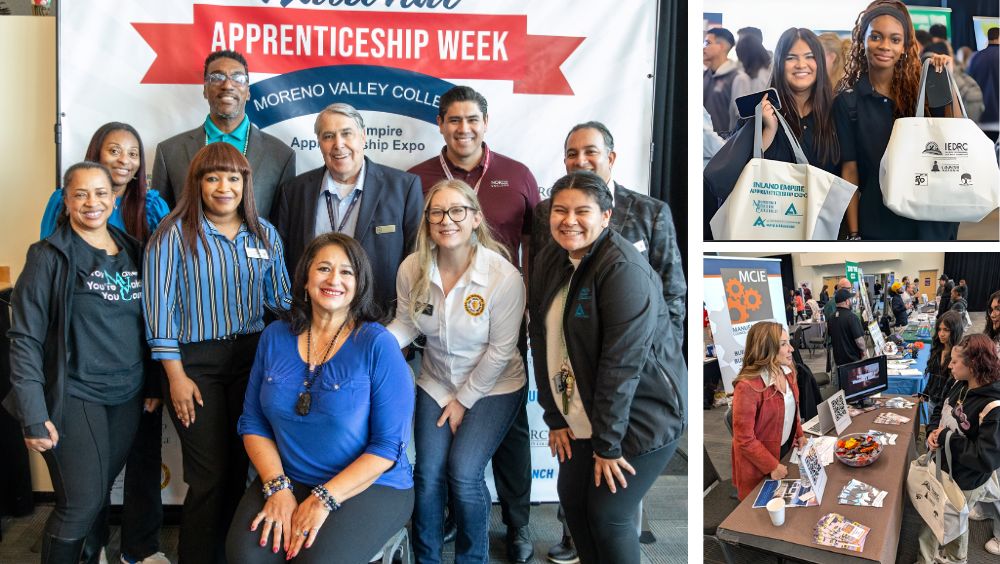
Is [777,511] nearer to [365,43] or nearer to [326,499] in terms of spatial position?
[326,499]

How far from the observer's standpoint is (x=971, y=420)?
1.10 m

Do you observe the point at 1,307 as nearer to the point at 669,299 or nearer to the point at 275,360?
the point at 275,360

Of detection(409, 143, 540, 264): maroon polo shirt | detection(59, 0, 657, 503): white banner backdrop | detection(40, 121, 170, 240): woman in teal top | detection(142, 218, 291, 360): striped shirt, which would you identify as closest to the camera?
detection(142, 218, 291, 360): striped shirt

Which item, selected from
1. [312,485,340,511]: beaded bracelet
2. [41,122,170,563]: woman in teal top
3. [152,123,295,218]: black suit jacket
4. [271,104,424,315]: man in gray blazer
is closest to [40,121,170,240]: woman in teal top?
[41,122,170,563]: woman in teal top

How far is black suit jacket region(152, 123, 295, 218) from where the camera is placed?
258 centimetres

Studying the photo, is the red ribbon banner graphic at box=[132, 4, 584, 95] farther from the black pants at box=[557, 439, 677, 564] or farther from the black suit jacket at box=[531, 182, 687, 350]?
the black pants at box=[557, 439, 677, 564]

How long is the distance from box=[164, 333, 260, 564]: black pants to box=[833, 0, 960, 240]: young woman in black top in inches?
68.0

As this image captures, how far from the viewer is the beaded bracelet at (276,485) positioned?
188 cm

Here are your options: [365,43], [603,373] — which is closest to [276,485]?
[603,373]

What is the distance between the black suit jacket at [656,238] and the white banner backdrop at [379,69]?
2.29 ft

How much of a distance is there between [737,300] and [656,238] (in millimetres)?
1217

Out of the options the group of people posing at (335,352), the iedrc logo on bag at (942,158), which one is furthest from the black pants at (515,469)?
the iedrc logo on bag at (942,158)

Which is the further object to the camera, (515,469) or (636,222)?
(515,469)

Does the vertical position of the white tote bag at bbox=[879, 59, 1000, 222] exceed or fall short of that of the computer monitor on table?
it exceeds it
